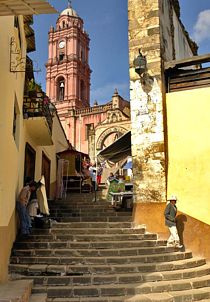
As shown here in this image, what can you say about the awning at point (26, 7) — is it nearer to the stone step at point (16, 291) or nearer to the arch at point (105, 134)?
the stone step at point (16, 291)

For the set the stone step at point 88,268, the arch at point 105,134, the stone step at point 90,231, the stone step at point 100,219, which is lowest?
the stone step at point 88,268

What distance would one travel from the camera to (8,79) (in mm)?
7359

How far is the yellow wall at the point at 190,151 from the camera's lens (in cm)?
878

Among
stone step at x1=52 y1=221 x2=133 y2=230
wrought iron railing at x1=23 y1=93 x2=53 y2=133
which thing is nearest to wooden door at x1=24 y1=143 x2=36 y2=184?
wrought iron railing at x1=23 y1=93 x2=53 y2=133

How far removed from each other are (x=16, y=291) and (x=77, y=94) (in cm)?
3755

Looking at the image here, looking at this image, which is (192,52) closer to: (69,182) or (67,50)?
(69,182)

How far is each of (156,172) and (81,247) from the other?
9.35 ft

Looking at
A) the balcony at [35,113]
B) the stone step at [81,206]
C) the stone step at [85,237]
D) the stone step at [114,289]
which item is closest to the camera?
the stone step at [114,289]

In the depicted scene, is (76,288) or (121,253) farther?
(121,253)

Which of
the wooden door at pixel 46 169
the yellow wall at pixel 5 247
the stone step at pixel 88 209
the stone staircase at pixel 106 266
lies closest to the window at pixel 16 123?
the yellow wall at pixel 5 247

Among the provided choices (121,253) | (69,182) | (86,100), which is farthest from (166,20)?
(86,100)

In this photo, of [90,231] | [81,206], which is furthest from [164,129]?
[81,206]

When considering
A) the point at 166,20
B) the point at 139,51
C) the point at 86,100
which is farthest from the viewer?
the point at 86,100

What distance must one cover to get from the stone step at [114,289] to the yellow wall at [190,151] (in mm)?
2373
